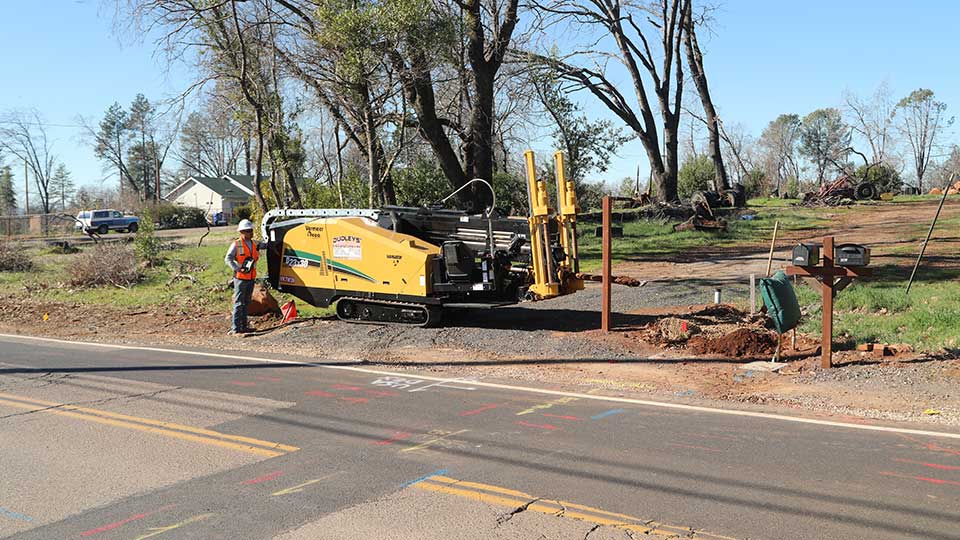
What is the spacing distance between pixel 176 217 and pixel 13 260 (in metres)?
36.3

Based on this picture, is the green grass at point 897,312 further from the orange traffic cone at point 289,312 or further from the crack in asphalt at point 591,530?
the orange traffic cone at point 289,312

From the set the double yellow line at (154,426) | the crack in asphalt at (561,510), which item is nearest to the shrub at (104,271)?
the double yellow line at (154,426)

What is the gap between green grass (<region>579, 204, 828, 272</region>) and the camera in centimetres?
2306

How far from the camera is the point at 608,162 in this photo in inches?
1449

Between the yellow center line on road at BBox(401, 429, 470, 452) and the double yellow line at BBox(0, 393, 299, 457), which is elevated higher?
the double yellow line at BBox(0, 393, 299, 457)

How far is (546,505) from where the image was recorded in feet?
18.1

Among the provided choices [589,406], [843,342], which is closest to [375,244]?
[589,406]

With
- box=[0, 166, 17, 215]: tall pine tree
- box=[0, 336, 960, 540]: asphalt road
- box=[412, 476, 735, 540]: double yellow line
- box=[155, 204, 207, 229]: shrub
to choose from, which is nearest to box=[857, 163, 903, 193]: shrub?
box=[0, 336, 960, 540]: asphalt road

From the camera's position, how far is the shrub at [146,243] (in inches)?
1005

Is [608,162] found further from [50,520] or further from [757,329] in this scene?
[50,520]

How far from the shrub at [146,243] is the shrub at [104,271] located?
1790 mm

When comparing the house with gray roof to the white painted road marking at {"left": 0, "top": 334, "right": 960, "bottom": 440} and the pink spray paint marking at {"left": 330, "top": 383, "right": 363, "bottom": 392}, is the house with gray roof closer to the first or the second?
the white painted road marking at {"left": 0, "top": 334, "right": 960, "bottom": 440}

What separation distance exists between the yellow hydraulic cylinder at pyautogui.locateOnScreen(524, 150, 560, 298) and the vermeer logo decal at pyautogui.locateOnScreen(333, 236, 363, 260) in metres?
3.20

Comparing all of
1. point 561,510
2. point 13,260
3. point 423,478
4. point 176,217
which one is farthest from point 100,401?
point 176,217
